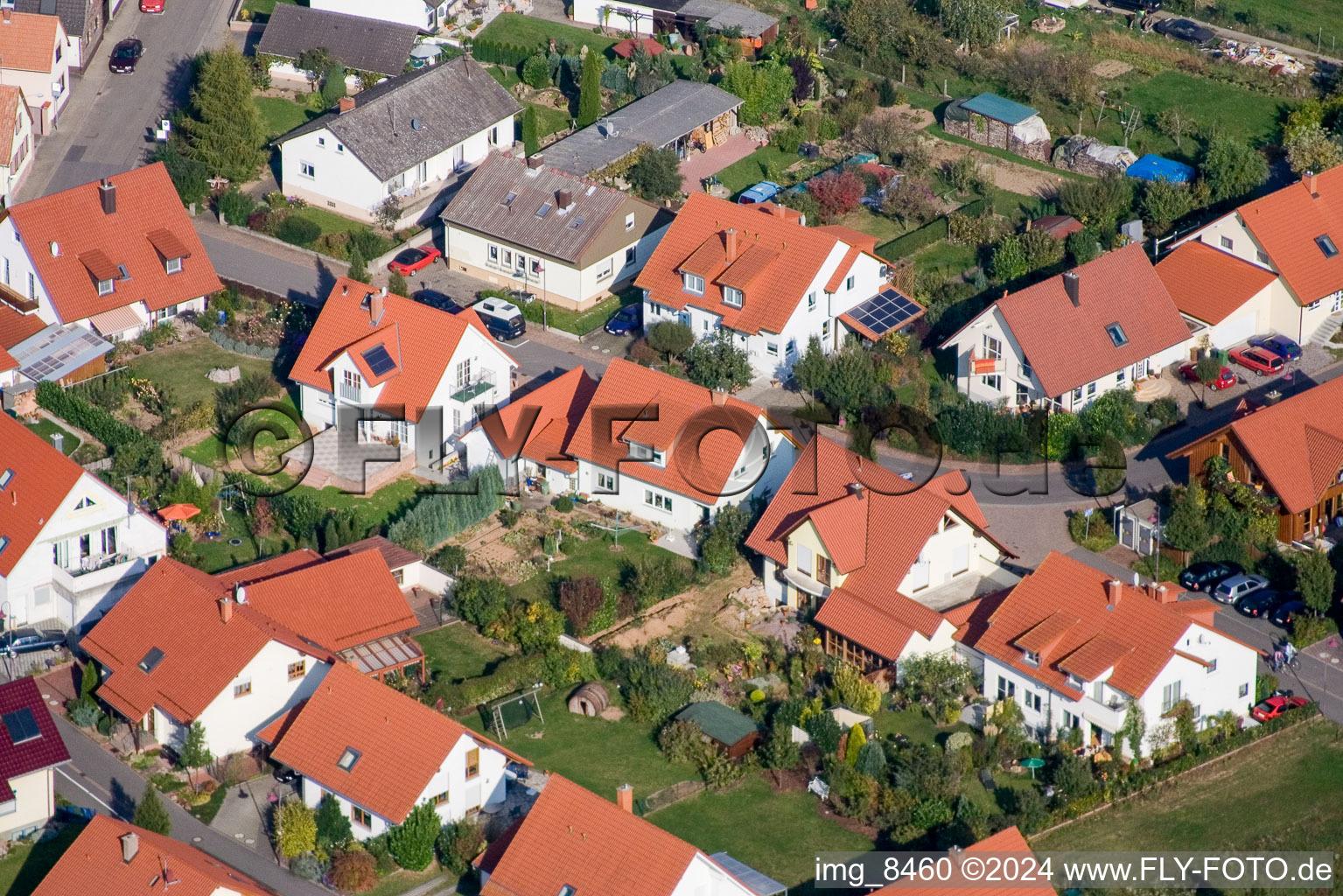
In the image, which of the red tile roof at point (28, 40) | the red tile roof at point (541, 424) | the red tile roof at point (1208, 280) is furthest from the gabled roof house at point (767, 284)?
the red tile roof at point (28, 40)

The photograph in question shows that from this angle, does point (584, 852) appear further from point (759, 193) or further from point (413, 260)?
point (759, 193)

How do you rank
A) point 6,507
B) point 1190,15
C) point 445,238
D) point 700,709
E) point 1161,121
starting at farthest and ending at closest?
1. point 1190,15
2. point 1161,121
3. point 445,238
4. point 6,507
5. point 700,709

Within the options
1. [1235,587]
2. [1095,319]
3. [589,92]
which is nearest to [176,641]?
[1235,587]

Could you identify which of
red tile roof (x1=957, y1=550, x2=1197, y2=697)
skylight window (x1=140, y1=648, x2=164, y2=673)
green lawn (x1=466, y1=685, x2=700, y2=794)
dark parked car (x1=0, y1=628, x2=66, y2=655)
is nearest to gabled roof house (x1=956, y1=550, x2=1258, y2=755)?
red tile roof (x1=957, y1=550, x2=1197, y2=697)

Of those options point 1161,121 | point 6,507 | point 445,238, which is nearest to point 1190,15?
point 1161,121

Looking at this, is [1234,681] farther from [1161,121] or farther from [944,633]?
[1161,121]
